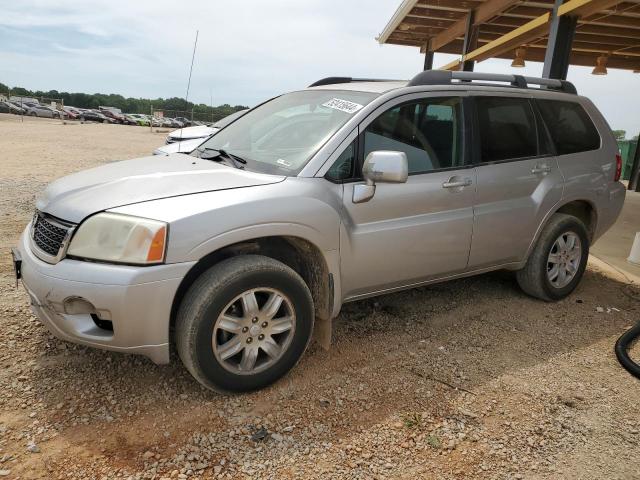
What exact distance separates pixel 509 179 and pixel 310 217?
181cm

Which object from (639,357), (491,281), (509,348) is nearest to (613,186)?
(491,281)

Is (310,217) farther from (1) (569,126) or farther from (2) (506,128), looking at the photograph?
(1) (569,126)

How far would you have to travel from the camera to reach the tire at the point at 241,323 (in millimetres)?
2523

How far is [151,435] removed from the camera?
245 cm

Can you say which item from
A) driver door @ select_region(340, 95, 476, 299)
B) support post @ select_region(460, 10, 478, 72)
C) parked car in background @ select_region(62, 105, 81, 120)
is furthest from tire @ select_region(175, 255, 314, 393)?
parked car in background @ select_region(62, 105, 81, 120)

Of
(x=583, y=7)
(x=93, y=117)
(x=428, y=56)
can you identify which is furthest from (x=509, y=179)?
(x=93, y=117)

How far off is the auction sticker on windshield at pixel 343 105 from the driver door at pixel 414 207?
0.14 metres

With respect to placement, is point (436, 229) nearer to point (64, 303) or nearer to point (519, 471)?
point (519, 471)

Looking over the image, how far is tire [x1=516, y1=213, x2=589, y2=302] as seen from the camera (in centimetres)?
417

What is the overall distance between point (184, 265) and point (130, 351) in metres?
0.52

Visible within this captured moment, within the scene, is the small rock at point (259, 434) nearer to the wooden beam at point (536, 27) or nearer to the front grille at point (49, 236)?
the front grille at point (49, 236)

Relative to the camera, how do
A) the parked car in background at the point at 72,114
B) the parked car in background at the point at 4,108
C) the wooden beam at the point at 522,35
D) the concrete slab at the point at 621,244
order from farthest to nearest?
the parked car in background at the point at 72,114 < the parked car in background at the point at 4,108 < the wooden beam at the point at 522,35 < the concrete slab at the point at 621,244

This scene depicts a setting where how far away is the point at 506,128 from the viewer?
12.6ft

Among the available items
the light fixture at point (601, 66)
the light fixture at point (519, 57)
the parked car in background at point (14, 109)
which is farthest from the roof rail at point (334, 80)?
the parked car in background at point (14, 109)
